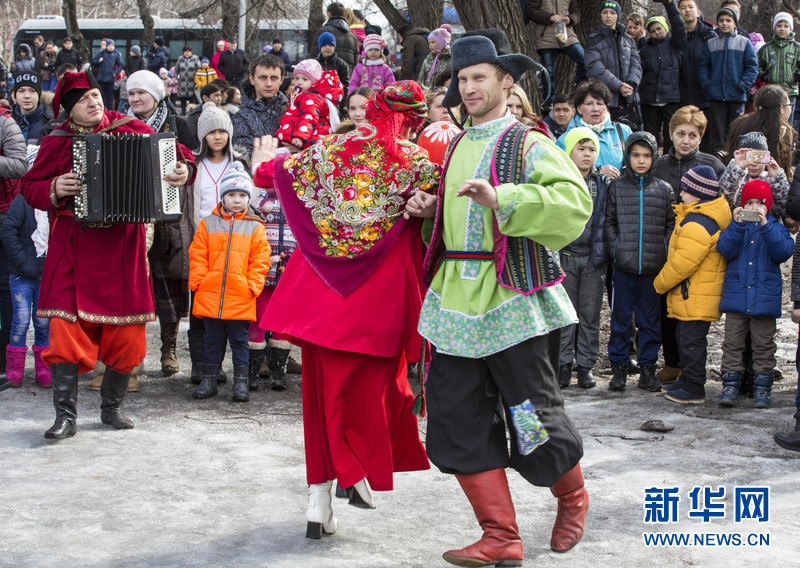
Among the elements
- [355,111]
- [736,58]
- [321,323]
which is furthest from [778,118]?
[321,323]

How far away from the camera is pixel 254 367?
23.3 feet

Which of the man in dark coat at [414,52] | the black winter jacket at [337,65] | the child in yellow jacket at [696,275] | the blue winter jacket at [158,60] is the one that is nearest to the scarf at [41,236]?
the child in yellow jacket at [696,275]

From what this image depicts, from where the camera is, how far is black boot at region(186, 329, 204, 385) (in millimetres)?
7129

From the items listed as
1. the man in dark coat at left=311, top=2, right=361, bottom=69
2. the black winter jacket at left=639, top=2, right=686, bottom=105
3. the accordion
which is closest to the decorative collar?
the accordion

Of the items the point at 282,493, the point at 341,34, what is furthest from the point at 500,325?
the point at 341,34

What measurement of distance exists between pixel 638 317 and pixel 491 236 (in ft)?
12.2

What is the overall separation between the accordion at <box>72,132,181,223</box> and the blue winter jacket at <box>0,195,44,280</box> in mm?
1716

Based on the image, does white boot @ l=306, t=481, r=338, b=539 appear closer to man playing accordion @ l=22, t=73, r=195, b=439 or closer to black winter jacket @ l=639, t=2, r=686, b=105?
man playing accordion @ l=22, t=73, r=195, b=439

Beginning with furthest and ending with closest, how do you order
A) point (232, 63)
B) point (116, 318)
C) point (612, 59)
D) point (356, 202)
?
point (232, 63)
point (612, 59)
point (116, 318)
point (356, 202)

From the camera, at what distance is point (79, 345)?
18.7ft

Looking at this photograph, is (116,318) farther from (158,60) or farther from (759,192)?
(158,60)

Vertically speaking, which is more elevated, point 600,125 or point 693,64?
point 693,64

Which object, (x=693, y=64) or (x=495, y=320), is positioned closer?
(x=495, y=320)

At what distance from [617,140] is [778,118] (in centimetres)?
144
